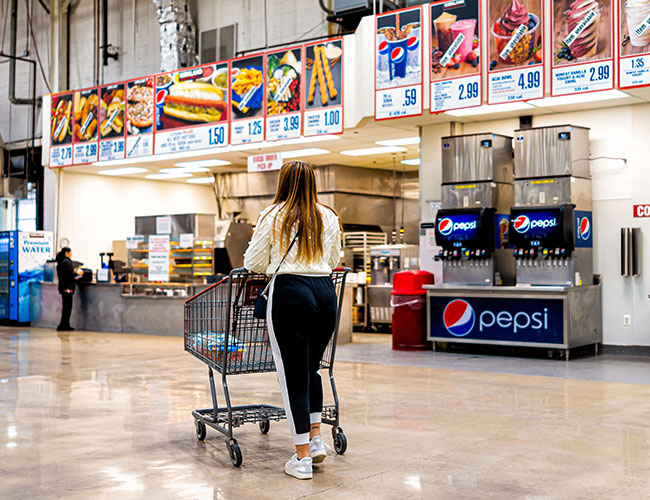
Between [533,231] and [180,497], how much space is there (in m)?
6.96

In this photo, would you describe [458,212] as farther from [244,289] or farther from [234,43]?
[234,43]

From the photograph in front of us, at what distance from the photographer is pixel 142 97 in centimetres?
1457

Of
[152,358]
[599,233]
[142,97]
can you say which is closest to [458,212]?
[599,233]

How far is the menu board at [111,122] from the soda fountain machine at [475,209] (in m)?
6.71

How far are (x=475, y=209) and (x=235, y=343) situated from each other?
5.99 m

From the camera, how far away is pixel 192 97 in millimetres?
13750

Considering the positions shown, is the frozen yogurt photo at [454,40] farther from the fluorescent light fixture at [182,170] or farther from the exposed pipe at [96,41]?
the exposed pipe at [96,41]

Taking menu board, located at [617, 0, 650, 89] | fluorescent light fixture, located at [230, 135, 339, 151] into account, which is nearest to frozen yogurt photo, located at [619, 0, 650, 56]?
menu board, located at [617, 0, 650, 89]

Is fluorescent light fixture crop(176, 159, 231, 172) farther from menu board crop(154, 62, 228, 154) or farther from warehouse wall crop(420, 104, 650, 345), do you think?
warehouse wall crop(420, 104, 650, 345)

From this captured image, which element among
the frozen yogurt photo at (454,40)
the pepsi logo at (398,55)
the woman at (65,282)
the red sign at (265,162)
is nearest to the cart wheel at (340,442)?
the frozen yogurt photo at (454,40)

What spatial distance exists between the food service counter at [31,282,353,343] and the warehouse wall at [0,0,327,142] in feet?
16.6

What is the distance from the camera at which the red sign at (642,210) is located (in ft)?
33.9

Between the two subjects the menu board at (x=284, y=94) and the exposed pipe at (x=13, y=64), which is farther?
the exposed pipe at (x=13, y=64)

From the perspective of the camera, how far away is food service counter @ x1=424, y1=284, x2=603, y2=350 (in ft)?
32.3
